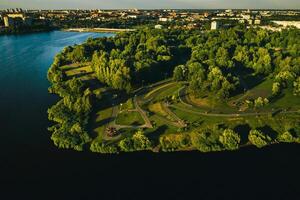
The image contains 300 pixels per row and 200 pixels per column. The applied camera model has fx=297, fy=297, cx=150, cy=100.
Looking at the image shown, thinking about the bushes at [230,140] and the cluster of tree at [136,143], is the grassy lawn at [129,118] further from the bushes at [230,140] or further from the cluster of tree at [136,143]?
the bushes at [230,140]

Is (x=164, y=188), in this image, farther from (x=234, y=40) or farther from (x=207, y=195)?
(x=234, y=40)

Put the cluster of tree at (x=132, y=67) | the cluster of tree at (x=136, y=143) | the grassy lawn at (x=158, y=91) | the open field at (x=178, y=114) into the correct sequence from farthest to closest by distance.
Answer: the cluster of tree at (x=132, y=67) → the grassy lawn at (x=158, y=91) → the open field at (x=178, y=114) → the cluster of tree at (x=136, y=143)

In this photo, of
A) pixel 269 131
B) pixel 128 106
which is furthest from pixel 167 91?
pixel 269 131

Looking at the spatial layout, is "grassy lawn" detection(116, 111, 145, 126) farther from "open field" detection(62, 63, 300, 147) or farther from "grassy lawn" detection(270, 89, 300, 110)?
"grassy lawn" detection(270, 89, 300, 110)

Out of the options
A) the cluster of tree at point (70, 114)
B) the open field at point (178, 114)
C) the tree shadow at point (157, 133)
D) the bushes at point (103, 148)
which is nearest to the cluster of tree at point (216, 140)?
the open field at point (178, 114)

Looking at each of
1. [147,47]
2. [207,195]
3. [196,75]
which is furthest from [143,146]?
[147,47]

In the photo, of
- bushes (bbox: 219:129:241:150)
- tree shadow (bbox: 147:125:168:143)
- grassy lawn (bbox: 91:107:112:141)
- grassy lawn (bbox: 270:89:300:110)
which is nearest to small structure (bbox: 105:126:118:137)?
grassy lawn (bbox: 91:107:112:141)
